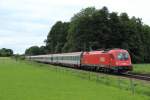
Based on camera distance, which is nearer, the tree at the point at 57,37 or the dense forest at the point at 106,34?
the dense forest at the point at 106,34

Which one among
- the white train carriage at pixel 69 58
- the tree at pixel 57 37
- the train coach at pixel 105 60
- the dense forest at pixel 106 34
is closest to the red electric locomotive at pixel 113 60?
the train coach at pixel 105 60

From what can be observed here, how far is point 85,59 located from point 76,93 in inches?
1501

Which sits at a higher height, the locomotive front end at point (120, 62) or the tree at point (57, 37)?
the tree at point (57, 37)

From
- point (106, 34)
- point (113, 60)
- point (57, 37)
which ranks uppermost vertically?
point (57, 37)

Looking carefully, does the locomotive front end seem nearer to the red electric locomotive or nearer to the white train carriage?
the red electric locomotive

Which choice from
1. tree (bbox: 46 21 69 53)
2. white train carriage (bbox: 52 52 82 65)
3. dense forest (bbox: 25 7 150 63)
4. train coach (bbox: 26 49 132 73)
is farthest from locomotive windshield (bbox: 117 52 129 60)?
tree (bbox: 46 21 69 53)

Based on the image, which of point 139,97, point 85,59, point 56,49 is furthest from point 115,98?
point 56,49

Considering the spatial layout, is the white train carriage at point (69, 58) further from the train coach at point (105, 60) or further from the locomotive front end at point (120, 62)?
the locomotive front end at point (120, 62)

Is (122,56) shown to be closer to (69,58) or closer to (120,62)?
(120,62)

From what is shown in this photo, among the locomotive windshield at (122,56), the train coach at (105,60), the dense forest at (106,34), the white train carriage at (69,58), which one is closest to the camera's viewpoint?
the train coach at (105,60)

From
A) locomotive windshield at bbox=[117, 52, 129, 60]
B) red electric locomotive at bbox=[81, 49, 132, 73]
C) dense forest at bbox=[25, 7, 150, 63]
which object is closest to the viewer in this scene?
red electric locomotive at bbox=[81, 49, 132, 73]

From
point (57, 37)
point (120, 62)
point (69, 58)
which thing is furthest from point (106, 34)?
point (57, 37)

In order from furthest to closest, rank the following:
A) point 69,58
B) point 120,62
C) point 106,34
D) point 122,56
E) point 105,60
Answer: point 106,34 → point 69,58 → point 105,60 → point 122,56 → point 120,62

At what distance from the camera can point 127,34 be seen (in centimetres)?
10638
